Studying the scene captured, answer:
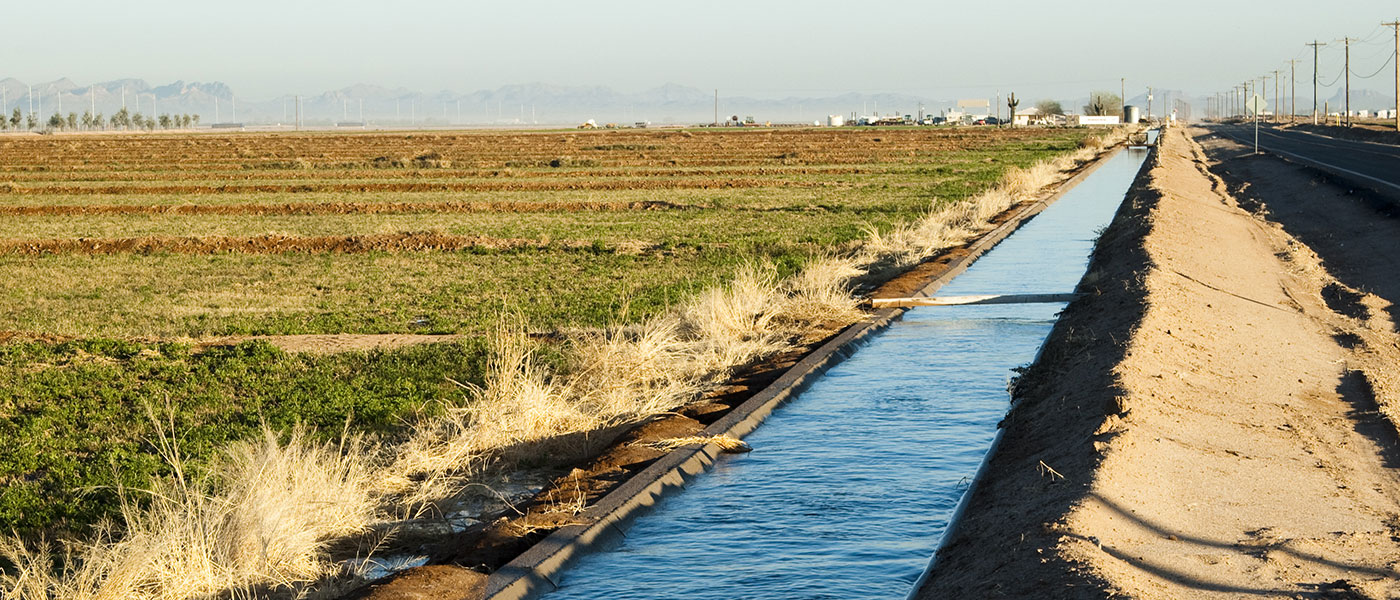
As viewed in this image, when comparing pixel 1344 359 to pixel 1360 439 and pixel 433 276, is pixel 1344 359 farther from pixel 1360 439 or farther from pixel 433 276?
pixel 433 276

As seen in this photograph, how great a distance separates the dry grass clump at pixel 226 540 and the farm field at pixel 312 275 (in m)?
1.25

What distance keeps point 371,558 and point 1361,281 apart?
50.5 ft

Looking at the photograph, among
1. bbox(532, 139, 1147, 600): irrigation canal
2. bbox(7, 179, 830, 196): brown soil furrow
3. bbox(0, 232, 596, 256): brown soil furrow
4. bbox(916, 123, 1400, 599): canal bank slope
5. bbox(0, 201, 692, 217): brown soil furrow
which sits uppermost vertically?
A: bbox(7, 179, 830, 196): brown soil furrow

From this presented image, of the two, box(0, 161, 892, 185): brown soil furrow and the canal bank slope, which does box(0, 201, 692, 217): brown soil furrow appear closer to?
box(0, 161, 892, 185): brown soil furrow

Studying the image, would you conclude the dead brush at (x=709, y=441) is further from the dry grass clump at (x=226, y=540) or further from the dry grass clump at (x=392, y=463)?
the dry grass clump at (x=226, y=540)

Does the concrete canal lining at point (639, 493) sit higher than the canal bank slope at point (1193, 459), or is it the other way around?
the canal bank slope at point (1193, 459)

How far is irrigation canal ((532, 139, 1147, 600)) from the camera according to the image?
6.93m

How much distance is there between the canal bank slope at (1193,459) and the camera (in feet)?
20.1

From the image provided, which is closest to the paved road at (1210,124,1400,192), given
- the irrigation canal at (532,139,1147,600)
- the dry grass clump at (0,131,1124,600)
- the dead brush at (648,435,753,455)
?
the irrigation canal at (532,139,1147,600)

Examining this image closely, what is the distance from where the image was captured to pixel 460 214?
3419 cm

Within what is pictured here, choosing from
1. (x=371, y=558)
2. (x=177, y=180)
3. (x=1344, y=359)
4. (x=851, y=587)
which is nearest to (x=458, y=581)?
(x=371, y=558)

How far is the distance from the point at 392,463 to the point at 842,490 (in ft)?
9.76

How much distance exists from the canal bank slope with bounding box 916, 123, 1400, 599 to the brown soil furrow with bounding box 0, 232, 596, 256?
1257 centimetres

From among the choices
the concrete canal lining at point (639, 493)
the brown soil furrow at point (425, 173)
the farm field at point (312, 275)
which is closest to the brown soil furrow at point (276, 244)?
the farm field at point (312, 275)
